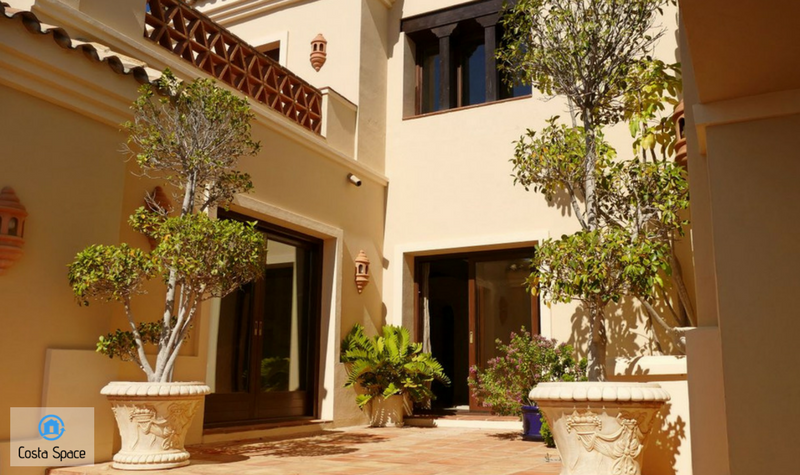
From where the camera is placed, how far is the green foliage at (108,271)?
5.14 meters

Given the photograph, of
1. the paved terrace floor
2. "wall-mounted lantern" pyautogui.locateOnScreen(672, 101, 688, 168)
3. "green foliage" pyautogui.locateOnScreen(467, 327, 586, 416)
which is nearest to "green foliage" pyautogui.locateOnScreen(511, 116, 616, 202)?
"wall-mounted lantern" pyautogui.locateOnScreen(672, 101, 688, 168)

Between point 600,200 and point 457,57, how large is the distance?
4265mm

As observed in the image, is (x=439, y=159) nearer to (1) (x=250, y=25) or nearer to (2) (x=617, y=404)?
(1) (x=250, y=25)

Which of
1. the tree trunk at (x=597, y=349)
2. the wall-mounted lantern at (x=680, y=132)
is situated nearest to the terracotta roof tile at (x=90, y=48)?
the tree trunk at (x=597, y=349)

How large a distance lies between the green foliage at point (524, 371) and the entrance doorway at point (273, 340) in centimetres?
235

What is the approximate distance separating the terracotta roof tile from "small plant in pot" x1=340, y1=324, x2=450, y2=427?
425 centimetres

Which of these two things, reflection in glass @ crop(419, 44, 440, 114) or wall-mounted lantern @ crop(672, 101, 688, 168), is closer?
wall-mounted lantern @ crop(672, 101, 688, 168)

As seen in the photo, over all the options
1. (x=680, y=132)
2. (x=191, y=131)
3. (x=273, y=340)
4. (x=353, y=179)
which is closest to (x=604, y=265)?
(x=680, y=132)

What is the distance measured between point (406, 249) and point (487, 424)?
8.66 feet

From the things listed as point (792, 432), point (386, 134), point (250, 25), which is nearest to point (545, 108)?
point (386, 134)

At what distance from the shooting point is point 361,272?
943cm

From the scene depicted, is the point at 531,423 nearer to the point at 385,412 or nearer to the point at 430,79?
the point at 385,412

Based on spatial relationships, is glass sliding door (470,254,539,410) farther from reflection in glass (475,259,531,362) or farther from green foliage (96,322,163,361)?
green foliage (96,322,163,361)

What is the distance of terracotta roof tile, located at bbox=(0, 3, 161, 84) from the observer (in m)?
5.16
